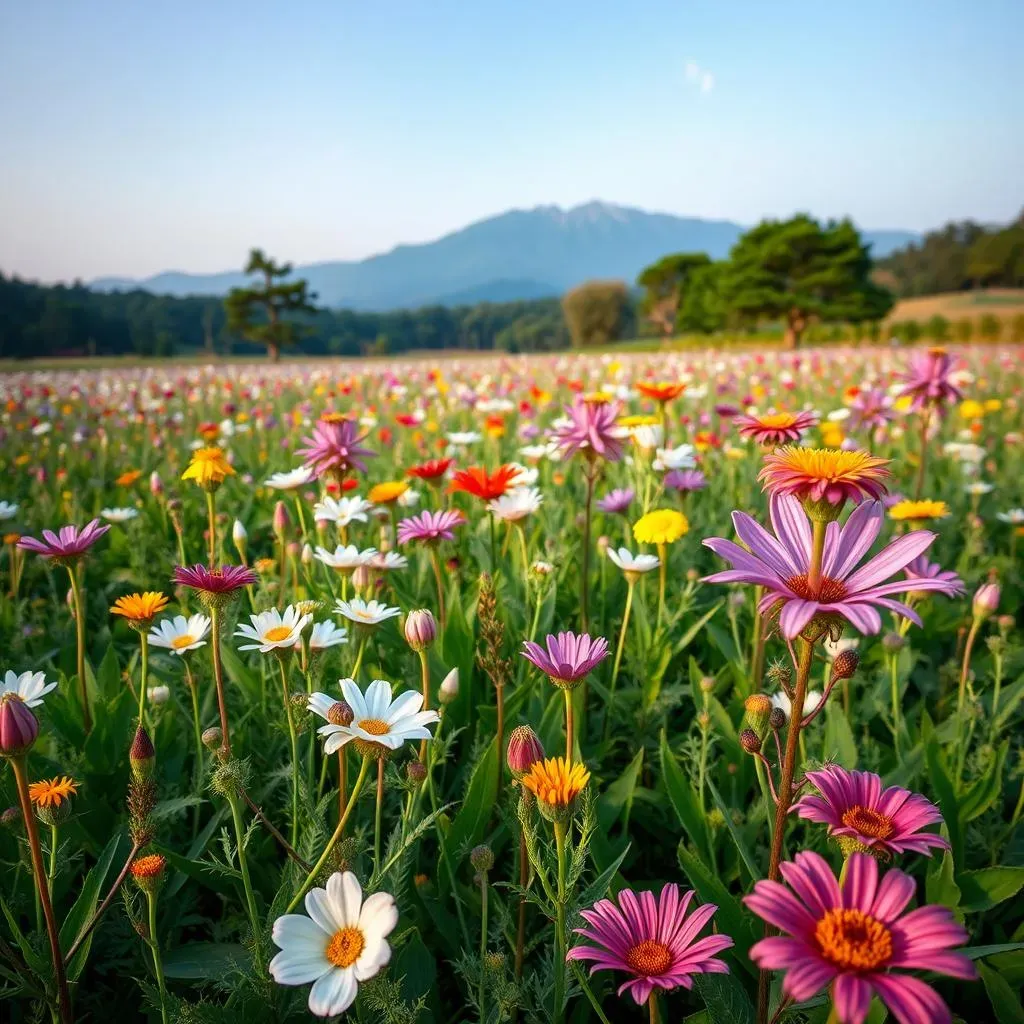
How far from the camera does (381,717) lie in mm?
941

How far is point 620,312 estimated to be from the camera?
172ft

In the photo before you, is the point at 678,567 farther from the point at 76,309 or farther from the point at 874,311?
the point at 76,309

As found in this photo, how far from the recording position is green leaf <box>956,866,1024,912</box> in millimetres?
1125

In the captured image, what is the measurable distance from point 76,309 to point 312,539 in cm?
3588

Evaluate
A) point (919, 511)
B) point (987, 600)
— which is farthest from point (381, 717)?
point (919, 511)

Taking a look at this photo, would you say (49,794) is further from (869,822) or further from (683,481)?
(683,481)

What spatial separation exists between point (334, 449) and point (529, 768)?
1172mm

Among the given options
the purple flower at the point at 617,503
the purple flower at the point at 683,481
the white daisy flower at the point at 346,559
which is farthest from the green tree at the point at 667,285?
the white daisy flower at the point at 346,559

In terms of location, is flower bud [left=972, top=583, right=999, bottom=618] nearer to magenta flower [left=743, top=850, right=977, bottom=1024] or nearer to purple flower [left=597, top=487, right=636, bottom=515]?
purple flower [left=597, top=487, right=636, bottom=515]

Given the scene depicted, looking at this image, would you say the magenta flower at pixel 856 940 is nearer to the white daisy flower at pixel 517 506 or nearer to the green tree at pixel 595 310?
the white daisy flower at pixel 517 506

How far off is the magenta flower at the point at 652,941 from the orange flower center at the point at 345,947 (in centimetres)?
22

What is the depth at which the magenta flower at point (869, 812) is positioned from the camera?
67 cm

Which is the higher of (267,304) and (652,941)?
(267,304)

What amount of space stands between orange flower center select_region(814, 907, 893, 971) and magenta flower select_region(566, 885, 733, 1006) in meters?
0.13
